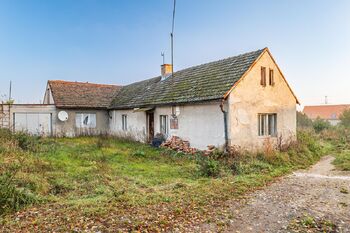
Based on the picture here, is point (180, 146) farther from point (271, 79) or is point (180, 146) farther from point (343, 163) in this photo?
point (343, 163)

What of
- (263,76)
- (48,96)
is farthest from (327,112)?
(48,96)

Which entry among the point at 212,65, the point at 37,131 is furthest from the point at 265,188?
the point at 37,131

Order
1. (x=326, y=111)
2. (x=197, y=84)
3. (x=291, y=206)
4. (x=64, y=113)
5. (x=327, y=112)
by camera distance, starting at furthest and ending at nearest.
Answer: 1. (x=326, y=111)
2. (x=327, y=112)
3. (x=64, y=113)
4. (x=197, y=84)
5. (x=291, y=206)

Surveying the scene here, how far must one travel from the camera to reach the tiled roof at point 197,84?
13203mm

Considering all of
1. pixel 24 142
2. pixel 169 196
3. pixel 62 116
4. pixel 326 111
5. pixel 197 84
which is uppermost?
pixel 197 84

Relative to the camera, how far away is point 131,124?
20234 mm

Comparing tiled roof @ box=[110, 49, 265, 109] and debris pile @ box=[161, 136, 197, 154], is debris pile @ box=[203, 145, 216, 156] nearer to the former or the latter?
debris pile @ box=[161, 136, 197, 154]

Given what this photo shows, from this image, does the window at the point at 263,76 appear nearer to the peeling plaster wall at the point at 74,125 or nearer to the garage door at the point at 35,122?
the peeling plaster wall at the point at 74,125

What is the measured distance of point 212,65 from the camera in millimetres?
16797

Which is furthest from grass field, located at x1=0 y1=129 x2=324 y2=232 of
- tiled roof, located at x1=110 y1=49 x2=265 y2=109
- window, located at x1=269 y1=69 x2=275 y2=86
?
window, located at x1=269 y1=69 x2=275 y2=86

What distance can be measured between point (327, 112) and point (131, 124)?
57958 mm

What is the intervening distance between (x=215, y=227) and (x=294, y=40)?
51.1ft

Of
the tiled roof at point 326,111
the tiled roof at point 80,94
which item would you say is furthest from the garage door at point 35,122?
the tiled roof at point 326,111

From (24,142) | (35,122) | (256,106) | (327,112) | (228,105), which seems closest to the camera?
(228,105)
